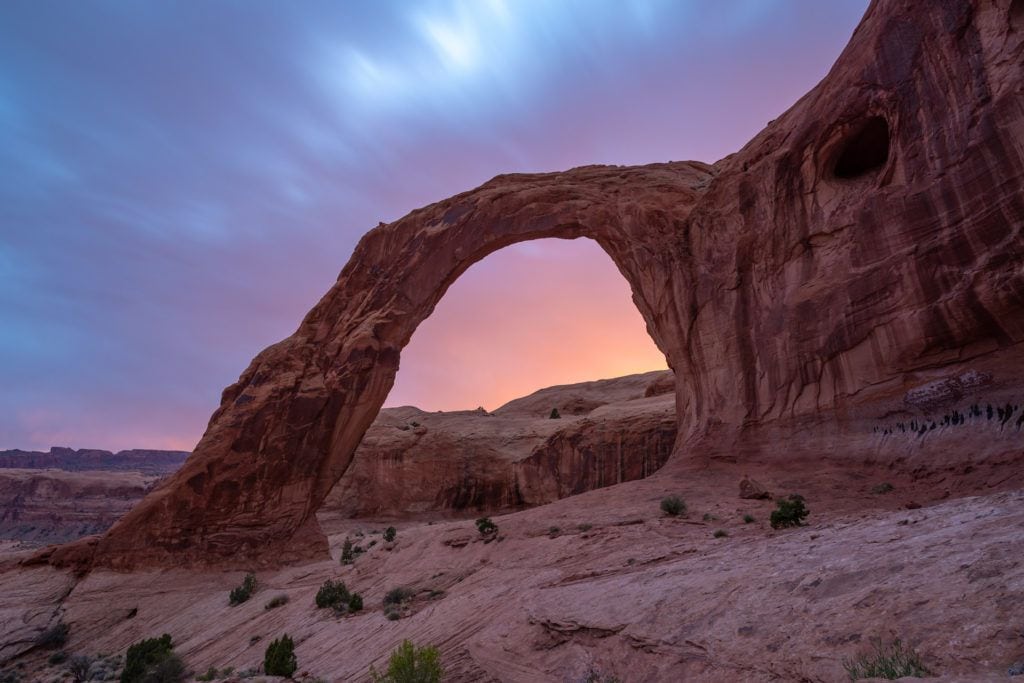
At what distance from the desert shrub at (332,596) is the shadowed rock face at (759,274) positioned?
32.8ft

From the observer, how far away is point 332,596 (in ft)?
50.2

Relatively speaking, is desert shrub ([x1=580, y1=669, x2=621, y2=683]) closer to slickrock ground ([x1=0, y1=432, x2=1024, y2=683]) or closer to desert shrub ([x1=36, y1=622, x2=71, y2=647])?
slickrock ground ([x1=0, y1=432, x2=1024, y2=683])

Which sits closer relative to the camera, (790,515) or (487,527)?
(790,515)

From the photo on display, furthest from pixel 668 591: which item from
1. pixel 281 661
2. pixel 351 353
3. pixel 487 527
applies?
pixel 351 353

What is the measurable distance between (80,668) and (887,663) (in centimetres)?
2062

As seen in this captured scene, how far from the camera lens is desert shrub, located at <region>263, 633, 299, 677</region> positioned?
10.6 metres

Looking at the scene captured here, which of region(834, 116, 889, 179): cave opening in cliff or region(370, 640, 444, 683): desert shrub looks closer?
region(370, 640, 444, 683): desert shrub

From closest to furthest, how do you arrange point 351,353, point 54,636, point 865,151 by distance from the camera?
point 865,151 < point 54,636 < point 351,353

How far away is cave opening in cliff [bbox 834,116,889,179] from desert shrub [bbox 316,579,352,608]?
2078 cm

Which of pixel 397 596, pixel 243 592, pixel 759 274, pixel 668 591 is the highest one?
pixel 759 274

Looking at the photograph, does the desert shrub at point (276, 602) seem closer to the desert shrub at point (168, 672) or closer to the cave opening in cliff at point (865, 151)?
the desert shrub at point (168, 672)

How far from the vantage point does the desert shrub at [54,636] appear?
17781mm

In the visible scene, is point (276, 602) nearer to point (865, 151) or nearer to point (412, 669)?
point (412, 669)

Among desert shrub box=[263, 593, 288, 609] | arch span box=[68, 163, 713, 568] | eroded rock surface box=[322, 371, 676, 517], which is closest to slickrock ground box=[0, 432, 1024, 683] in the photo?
desert shrub box=[263, 593, 288, 609]
